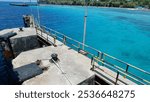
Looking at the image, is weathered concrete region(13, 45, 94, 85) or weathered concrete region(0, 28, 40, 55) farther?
weathered concrete region(0, 28, 40, 55)

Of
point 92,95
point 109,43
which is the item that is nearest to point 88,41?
point 109,43

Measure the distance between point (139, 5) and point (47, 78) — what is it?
178 metres

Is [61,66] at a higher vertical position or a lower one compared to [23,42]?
lower

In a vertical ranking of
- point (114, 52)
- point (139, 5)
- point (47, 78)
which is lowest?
point (114, 52)

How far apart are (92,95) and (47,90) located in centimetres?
201

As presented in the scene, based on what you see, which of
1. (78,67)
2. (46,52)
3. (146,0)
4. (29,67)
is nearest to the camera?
(29,67)

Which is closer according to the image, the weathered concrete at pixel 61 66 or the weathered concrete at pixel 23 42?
the weathered concrete at pixel 61 66

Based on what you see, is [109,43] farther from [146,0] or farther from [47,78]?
[146,0]

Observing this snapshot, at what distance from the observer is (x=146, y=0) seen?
477ft

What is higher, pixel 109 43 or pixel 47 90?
pixel 47 90

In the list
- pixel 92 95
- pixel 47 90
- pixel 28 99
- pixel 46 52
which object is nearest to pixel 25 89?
pixel 28 99

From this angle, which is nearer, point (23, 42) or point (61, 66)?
point (61, 66)

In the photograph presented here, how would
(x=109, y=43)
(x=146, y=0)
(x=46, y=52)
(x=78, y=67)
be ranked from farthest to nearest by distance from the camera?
1. (x=146, y=0)
2. (x=109, y=43)
3. (x=46, y=52)
4. (x=78, y=67)

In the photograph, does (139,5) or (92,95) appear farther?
(139,5)
